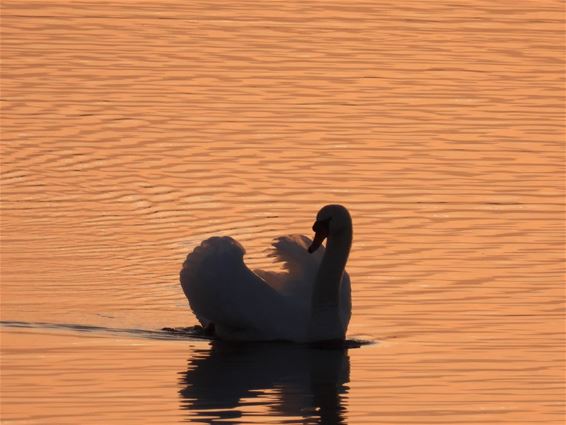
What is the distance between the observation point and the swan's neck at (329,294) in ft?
62.7

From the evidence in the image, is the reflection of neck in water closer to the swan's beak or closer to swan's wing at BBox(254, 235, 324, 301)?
swan's wing at BBox(254, 235, 324, 301)

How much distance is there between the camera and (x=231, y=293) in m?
19.3

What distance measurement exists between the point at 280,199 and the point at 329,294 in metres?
5.91

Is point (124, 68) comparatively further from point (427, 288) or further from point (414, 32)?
point (427, 288)

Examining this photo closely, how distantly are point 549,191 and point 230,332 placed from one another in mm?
7498

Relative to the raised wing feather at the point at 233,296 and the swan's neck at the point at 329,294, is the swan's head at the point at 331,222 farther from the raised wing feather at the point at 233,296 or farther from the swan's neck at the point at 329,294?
the raised wing feather at the point at 233,296

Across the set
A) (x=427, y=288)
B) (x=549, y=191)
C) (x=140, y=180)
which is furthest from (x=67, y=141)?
(x=427, y=288)

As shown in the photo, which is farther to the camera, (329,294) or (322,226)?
(322,226)

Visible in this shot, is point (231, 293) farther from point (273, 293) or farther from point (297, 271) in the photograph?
point (297, 271)

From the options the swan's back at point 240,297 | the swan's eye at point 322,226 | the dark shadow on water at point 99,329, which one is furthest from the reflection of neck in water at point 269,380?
the swan's eye at point 322,226

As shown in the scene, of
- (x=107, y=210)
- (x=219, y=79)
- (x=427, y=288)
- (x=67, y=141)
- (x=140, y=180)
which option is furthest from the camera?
(x=219, y=79)

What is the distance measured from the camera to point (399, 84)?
112 ft

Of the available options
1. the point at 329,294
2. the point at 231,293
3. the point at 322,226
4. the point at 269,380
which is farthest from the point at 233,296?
the point at 269,380

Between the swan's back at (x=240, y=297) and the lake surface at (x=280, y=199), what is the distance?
14.3 inches
